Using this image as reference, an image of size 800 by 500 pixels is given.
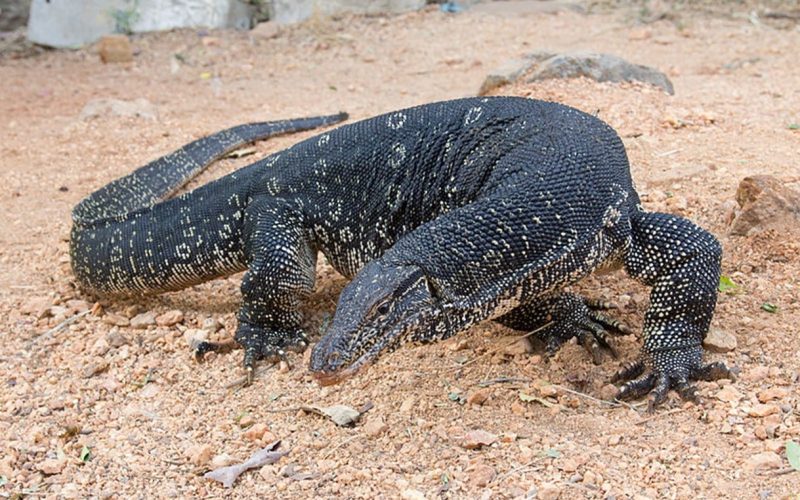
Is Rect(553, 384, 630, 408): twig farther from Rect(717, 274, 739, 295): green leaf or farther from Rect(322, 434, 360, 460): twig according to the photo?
Rect(717, 274, 739, 295): green leaf

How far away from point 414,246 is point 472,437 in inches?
37.1

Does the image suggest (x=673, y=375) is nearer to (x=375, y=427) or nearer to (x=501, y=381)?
(x=501, y=381)

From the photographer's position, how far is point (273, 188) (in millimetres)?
5613

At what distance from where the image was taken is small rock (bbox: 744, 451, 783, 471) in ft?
11.7

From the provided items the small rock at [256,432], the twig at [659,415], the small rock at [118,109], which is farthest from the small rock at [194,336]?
the small rock at [118,109]

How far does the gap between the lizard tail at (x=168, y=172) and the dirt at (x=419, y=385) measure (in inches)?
7.5

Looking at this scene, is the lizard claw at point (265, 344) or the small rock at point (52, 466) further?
the lizard claw at point (265, 344)

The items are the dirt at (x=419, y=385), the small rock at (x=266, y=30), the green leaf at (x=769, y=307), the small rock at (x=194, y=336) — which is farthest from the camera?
the small rock at (x=266, y=30)

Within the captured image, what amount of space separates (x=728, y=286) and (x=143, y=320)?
3763mm

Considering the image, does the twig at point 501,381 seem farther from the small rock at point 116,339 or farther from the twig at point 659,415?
the small rock at point 116,339

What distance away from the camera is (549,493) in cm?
357

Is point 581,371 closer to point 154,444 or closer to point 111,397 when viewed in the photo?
point 154,444

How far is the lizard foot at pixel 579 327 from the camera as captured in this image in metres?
4.87

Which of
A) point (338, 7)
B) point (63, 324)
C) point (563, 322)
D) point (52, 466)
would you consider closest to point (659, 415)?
point (563, 322)
